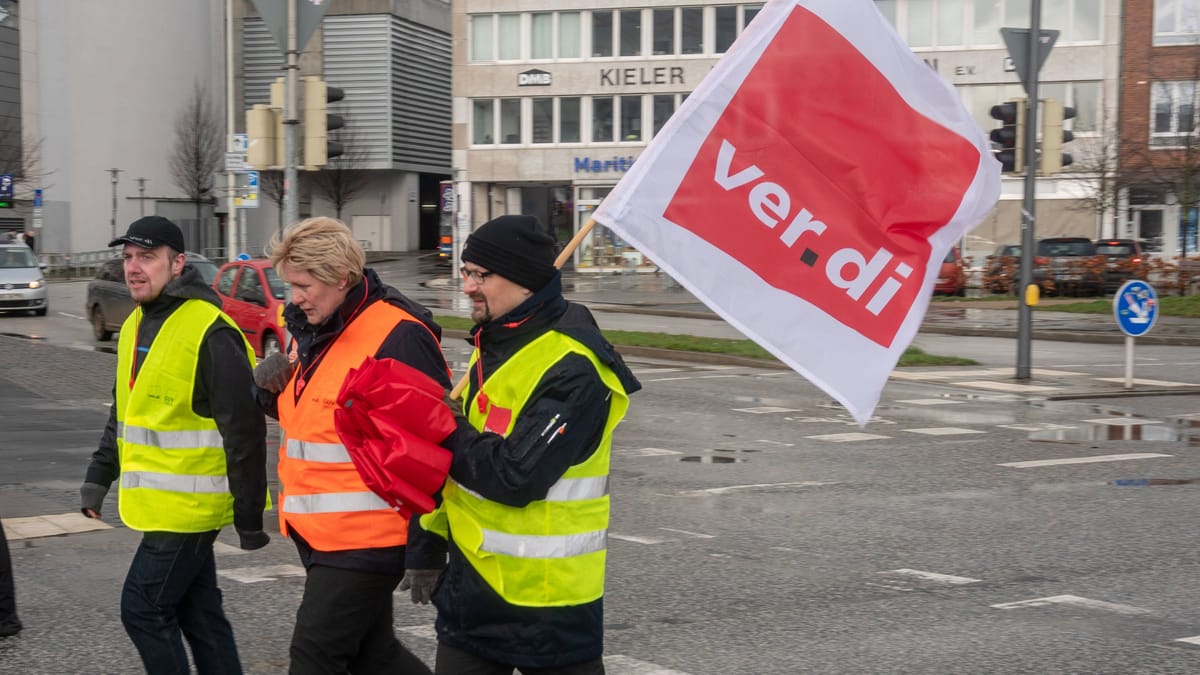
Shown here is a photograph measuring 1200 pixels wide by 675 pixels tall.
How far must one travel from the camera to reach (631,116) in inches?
2320

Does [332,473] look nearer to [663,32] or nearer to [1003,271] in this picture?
[1003,271]

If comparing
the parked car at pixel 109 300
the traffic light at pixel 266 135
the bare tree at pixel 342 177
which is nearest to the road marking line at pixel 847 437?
the traffic light at pixel 266 135

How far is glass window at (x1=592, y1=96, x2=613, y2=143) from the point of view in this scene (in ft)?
194

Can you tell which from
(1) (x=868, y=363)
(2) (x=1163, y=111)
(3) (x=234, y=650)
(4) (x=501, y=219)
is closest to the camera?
(4) (x=501, y=219)

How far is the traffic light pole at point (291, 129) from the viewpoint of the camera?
1241cm

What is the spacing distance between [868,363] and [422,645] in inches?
105

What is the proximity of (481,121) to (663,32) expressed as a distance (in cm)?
825

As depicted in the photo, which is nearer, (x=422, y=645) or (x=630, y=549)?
(x=422, y=645)

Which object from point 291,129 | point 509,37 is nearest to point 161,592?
point 291,129

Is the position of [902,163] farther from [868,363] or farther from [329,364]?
[329,364]

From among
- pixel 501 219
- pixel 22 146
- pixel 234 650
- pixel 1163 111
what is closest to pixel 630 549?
pixel 234 650

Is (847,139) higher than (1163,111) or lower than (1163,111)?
lower

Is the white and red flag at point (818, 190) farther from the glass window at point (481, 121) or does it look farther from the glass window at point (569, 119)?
the glass window at point (481, 121)

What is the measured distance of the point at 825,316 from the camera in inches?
183
